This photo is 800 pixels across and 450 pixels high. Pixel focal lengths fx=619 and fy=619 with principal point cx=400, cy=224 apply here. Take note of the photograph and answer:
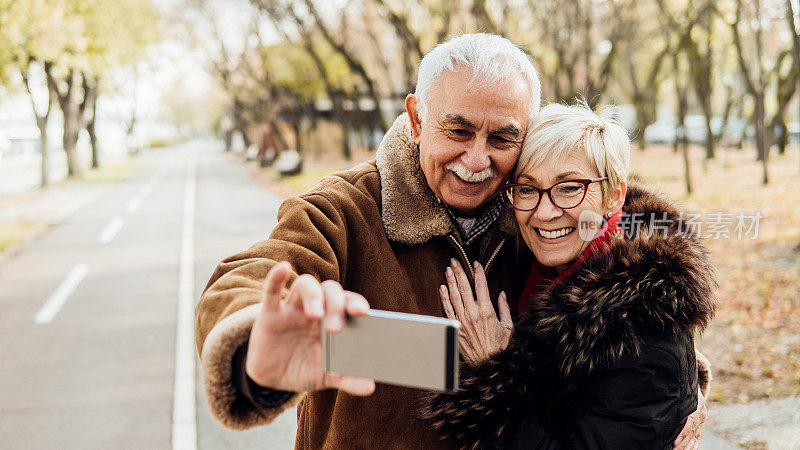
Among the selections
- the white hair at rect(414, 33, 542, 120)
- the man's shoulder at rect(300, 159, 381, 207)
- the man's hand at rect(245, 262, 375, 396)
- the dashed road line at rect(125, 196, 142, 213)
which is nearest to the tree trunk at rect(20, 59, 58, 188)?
the dashed road line at rect(125, 196, 142, 213)

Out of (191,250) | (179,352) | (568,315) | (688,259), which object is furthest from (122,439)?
(191,250)

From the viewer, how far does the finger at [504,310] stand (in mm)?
1919

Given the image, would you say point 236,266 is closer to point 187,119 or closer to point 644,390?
point 644,390

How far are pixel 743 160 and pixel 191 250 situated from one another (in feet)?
68.6

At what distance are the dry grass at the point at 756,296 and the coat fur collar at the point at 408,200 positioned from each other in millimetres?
849

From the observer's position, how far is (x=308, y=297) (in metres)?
1.11

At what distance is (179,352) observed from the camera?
20.2ft

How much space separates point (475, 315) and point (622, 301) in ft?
1.43

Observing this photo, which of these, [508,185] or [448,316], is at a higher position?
[508,185]

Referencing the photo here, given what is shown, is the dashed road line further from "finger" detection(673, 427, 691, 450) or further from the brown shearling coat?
"finger" detection(673, 427, 691, 450)

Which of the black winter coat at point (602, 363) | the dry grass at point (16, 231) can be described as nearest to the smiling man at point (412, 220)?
the black winter coat at point (602, 363)

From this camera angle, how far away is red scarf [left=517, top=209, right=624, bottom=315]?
185 cm

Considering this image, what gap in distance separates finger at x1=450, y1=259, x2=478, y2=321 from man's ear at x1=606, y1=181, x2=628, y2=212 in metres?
0.51

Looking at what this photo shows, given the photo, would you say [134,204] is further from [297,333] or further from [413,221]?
[297,333]
